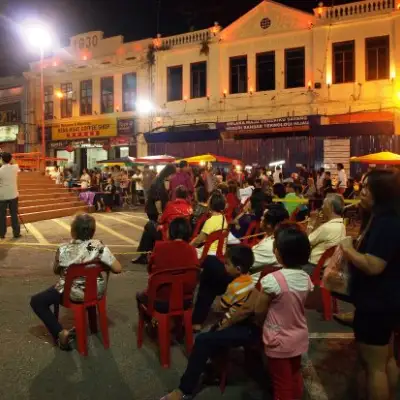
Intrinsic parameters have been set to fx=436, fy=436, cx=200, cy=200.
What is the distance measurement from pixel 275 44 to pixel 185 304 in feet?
62.0

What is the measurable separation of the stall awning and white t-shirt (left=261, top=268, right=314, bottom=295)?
728 inches

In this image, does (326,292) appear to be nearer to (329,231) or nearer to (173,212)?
(329,231)

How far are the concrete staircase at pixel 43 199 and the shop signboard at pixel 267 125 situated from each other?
8078mm

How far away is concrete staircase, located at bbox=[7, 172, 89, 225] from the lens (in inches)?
549

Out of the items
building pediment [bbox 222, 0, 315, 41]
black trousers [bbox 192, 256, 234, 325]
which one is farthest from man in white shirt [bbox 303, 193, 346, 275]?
building pediment [bbox 222, 0, 315, 41]

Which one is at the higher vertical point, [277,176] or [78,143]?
[78,143]

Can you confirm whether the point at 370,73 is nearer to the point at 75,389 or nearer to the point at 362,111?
the point at 362,111

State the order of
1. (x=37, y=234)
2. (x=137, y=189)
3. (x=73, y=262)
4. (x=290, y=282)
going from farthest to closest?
(x=137, y=189) < (x=37, y=234) < (x=73, y=262) < (x=290, y=282)

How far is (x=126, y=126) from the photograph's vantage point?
2441 centimetres

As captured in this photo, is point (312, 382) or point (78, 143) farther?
point (78, 143)

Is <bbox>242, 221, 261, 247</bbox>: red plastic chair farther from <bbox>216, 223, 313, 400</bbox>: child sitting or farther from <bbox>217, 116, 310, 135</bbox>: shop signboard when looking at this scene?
<bbox>217, 116, 310, 135</bbox>: shop signboard

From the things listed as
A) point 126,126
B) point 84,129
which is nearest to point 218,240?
point 126,126

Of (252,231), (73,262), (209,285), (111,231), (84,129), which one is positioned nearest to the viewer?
(73,262)

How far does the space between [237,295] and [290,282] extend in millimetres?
649
